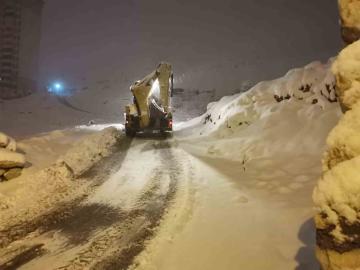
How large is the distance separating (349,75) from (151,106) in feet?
47.8

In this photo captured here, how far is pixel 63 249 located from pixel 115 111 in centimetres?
3283

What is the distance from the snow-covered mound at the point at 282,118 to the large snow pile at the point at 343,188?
7.02m

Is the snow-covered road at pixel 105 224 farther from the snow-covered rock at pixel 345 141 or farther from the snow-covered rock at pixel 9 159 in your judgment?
the snow-covered rock at pixel 345 141

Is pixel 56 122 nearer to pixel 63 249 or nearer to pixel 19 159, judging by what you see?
pixel 19 159

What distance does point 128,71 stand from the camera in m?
59.6

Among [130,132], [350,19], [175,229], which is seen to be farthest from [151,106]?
[350,19]

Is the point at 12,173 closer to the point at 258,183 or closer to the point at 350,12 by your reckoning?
the point at 258,183

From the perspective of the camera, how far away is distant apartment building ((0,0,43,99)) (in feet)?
168

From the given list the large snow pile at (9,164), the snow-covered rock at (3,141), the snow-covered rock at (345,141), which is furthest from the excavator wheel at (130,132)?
the snow-covered rock at (345,141)

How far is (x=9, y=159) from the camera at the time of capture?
963 cm

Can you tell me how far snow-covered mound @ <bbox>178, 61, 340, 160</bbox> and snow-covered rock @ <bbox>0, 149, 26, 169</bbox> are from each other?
21.7 feet

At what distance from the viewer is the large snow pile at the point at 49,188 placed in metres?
7.29

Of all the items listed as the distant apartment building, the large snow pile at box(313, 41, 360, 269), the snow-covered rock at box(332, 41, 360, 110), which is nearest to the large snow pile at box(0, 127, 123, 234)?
the large snow pile at box(313, 41, 360, 269)

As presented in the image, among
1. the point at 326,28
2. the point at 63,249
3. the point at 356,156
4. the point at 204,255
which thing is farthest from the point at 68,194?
the point at 326,28
